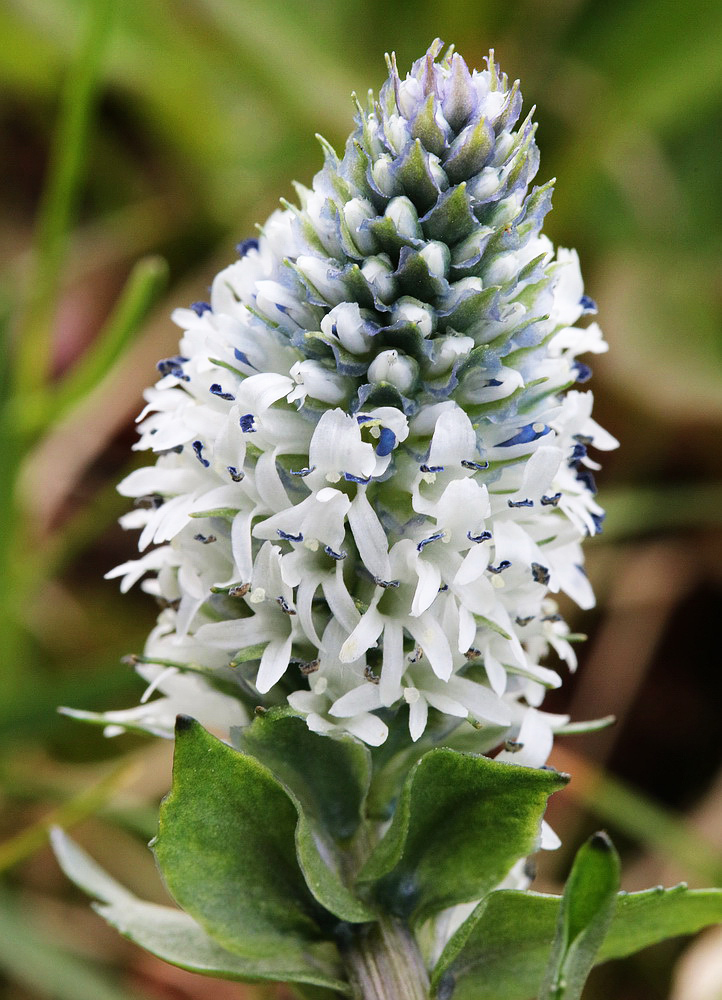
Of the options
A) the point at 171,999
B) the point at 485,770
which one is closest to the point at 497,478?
the point at 485,770

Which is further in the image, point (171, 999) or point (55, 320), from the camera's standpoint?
point (55, 320)

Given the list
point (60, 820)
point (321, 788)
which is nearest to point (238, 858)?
point (321, 788)

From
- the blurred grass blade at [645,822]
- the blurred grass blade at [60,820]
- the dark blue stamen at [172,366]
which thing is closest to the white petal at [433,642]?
the dark blue stamen at [172,366]

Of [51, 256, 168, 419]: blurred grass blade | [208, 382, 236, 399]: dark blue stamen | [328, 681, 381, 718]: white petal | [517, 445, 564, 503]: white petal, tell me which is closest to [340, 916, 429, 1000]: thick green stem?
[328, 681, 381, 718]: white petal

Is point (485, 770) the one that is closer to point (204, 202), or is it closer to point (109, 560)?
point (109, 560)

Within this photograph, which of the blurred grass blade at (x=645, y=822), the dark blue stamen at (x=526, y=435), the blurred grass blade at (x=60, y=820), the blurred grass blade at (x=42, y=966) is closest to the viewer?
the dark blue stamen at (x=526, y=435)

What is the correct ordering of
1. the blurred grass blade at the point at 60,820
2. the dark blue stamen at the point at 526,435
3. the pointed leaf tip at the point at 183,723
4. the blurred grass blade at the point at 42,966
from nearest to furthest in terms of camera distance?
the pointed leaf tip at the point at 183,723 < the dark blue stamen at the point at 526,435 < the blurred grass blade at the point at 60,820 < the blurred grass blade at the point at 42,966

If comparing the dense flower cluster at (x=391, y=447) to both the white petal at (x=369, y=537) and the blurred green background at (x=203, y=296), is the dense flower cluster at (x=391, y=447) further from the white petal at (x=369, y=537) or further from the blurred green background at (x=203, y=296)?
the blurred green background at (x=203, y=296)

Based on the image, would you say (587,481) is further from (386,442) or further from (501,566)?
(386,442)
